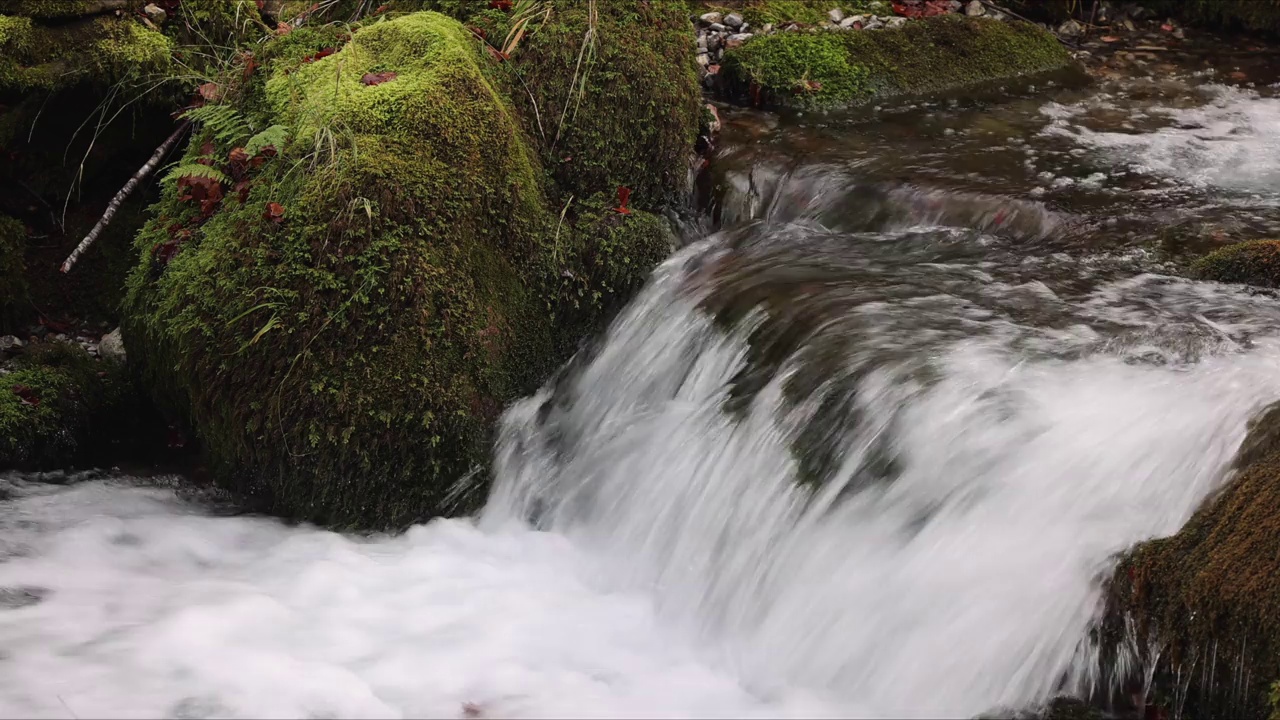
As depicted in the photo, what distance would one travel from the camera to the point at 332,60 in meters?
4.93

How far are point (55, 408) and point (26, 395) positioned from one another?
170mm

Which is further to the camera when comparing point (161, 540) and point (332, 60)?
point (332, 60)

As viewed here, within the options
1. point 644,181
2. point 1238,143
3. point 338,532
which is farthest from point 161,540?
point 1238,143

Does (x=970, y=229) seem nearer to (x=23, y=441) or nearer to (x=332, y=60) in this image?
(x=332, y=60)

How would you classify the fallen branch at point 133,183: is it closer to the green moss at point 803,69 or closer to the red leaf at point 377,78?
the red leaf at point 377,78

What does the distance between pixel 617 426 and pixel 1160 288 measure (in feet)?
8.05

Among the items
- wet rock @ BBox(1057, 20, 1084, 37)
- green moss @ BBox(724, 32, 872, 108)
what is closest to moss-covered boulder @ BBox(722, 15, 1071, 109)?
green moss @ BBox(724, 32, 872, 108)

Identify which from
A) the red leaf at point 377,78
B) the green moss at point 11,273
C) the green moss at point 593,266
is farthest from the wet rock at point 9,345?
the green moss at point 593,266

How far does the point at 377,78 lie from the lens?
4754mm

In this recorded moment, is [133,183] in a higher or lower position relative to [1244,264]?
higher

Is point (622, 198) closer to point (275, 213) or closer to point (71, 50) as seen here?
point (275, 213)

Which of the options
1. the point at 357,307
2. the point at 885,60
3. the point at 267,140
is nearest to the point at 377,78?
the point at 267,140

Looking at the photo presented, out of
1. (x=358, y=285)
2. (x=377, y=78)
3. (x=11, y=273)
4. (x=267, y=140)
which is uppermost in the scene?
(x=377, y=78)

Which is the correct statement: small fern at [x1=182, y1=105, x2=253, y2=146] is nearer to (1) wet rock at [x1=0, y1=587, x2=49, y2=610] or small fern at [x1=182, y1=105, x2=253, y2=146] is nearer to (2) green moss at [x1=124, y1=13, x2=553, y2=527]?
(2) green moss at [x1=124, y1=13, x2=553, y2=527]
